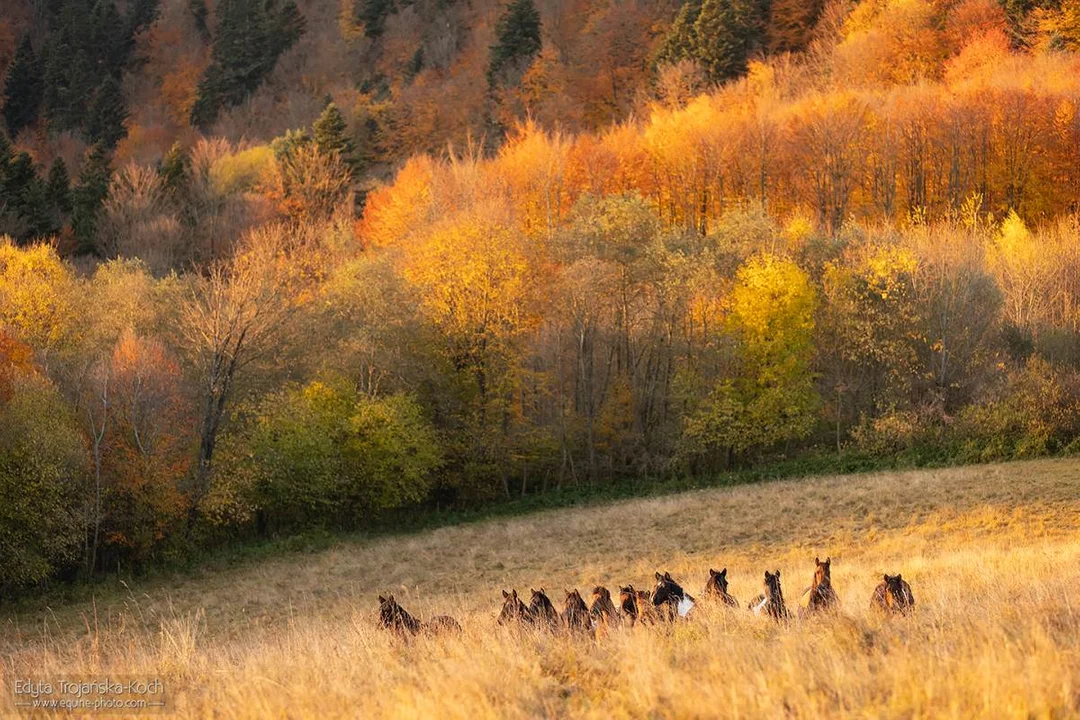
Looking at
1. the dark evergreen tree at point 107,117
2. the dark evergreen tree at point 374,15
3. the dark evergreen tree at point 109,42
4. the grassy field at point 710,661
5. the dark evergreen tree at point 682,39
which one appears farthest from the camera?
the dark evergreen tree at point 109,42

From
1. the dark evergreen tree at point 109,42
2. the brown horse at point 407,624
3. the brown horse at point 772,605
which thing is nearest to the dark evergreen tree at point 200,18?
the dark evergreen tree at point 109,42

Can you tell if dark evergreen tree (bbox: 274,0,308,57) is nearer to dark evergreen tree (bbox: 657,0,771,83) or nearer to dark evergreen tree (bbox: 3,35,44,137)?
dark evergreen tree (bbox: 3,35,44,137)

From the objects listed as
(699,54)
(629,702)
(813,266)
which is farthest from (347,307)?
(699,54)

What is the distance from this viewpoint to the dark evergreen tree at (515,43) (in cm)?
8856

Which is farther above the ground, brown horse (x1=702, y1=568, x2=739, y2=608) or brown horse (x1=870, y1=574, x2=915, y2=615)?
brown horse (x1=870, y1=574, x2=915, y2=615)

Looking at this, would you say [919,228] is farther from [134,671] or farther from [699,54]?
[134,671]

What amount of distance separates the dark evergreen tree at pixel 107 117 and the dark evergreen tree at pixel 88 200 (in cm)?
3680

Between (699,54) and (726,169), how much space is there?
21433mm

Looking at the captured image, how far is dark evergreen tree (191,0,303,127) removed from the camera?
108m

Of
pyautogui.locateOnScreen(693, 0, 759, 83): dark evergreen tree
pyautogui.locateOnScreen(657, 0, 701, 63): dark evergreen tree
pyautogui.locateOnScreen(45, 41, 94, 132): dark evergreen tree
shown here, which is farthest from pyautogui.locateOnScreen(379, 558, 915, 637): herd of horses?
pyautogui.locateOnScreen(45, 41, 94, 132): dark evergreen tree

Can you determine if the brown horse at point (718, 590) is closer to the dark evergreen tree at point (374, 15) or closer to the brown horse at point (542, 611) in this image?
the brown horse at point (542, 611)

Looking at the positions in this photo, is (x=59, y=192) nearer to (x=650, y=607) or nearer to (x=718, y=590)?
(x=718, y=590)

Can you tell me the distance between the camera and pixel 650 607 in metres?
10.6

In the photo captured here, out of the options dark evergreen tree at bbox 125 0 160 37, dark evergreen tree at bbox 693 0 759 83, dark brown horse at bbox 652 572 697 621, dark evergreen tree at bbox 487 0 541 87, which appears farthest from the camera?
dark evergreen tree at bbox 125 0 160 37
